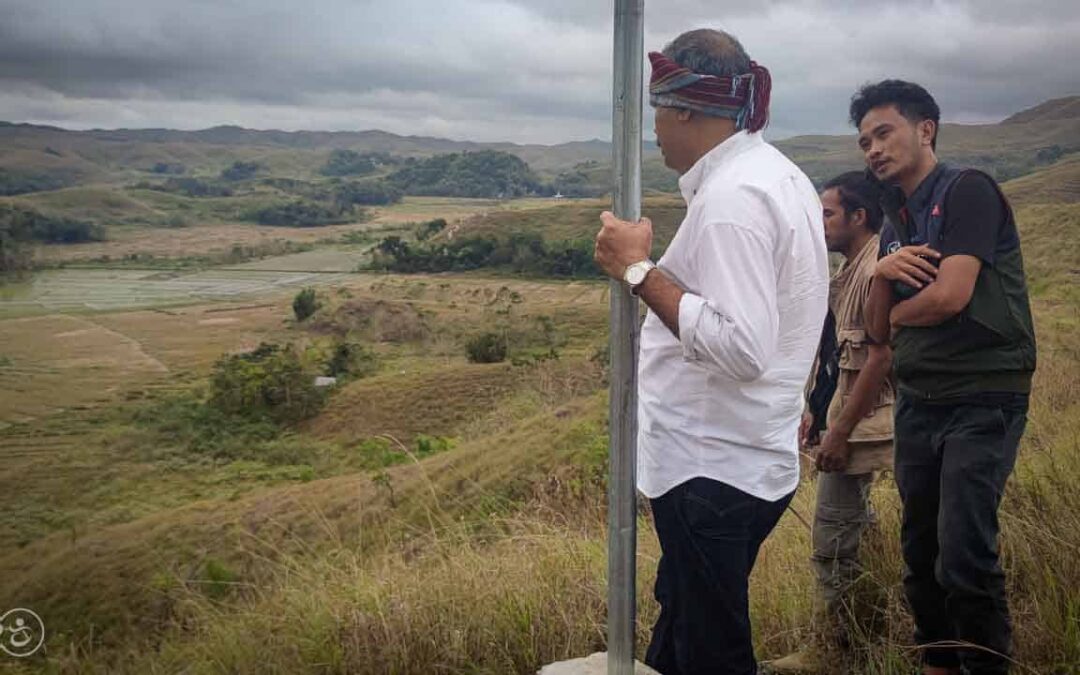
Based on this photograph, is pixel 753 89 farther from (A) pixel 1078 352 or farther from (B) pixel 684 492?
(A) pixel 1078 352

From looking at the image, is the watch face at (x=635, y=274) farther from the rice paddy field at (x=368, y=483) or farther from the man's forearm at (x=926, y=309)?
the rice paddy field at (x=368, y=483)

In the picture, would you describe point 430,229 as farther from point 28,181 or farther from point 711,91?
point 711,91

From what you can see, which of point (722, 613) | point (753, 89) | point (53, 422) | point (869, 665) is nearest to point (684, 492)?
point (722, 613)

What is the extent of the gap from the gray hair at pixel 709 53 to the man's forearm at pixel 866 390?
1.05m

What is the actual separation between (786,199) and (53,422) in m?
42.0

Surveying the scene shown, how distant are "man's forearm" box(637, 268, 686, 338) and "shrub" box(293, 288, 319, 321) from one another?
51493mm

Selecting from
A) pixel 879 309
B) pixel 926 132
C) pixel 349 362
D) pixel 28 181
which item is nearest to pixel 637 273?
pixel 879 309

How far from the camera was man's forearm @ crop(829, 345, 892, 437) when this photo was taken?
221 centimetres

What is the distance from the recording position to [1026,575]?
2.21m

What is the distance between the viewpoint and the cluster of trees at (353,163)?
104812 millimetres

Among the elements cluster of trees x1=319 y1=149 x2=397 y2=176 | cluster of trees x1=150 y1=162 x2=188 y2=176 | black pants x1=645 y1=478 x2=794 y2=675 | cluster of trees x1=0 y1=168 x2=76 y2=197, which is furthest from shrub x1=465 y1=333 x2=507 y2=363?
cluster of trees x1=319 y1=149 x2=397 y2=176

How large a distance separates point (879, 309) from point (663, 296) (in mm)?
897

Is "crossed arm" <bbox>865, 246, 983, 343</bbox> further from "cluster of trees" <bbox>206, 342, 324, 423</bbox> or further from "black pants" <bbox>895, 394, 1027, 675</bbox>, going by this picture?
"cluster of trees" <bbox>206, 342, 324, 423</bbox>

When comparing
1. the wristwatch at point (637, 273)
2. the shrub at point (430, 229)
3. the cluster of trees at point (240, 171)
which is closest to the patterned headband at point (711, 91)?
the wristwatch at point (637, 273)
